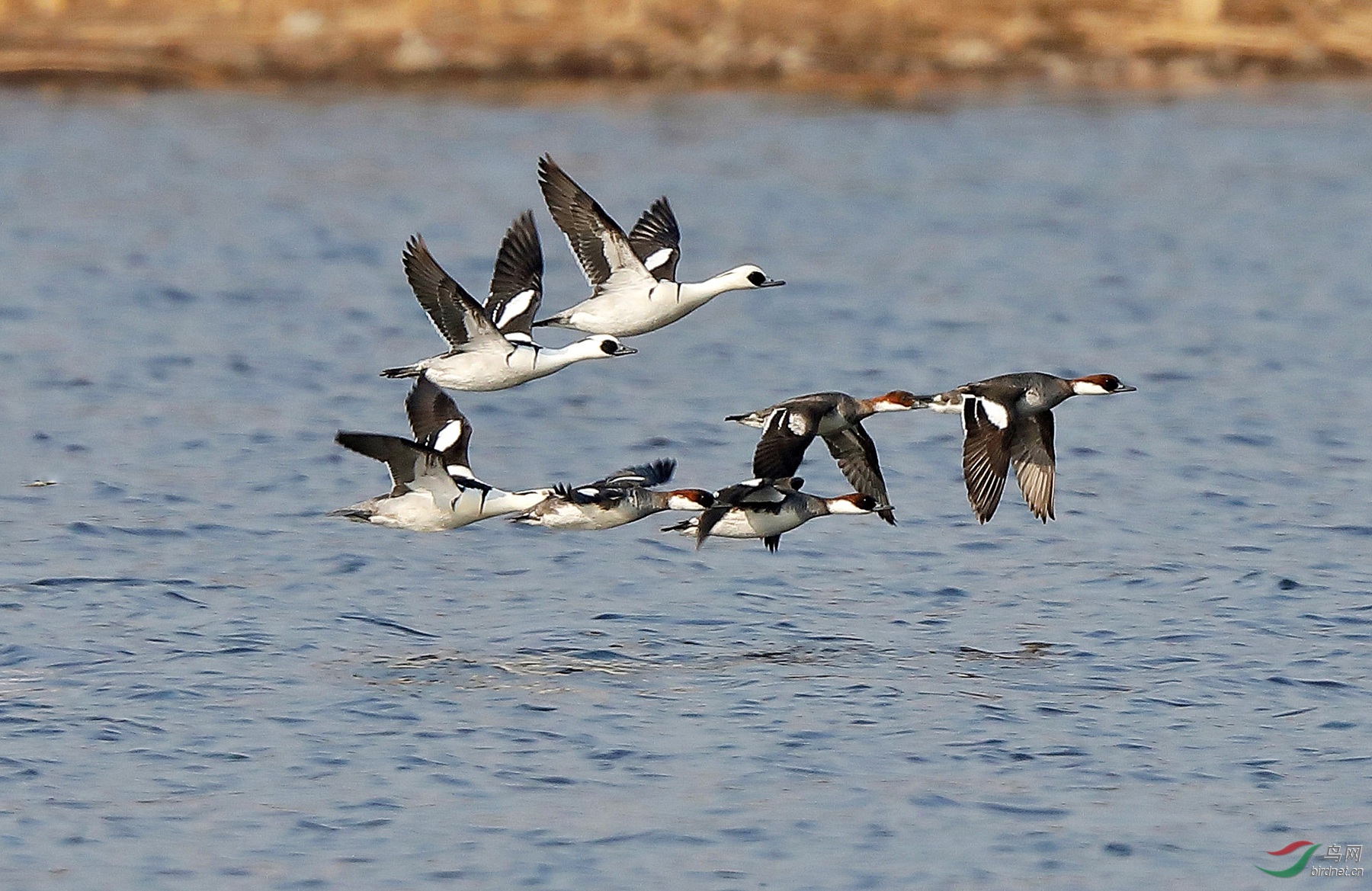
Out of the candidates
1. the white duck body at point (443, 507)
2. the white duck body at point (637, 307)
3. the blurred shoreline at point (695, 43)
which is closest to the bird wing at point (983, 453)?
the white duck body at point (637, 307)

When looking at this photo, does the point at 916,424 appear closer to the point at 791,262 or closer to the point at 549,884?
the point at 791,262

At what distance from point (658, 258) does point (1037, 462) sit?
2679 mm

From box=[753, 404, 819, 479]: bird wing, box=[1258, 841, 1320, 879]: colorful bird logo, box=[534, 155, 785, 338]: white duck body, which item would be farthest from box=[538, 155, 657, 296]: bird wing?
box=[1258, 841, 1320, 879]: colorful bird logo

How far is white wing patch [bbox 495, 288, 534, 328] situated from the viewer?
13.5m

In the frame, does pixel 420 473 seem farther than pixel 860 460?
No

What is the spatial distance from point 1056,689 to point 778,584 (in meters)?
2.81

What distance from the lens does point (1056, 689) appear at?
40.3 ft

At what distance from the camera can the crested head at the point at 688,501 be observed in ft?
41.6

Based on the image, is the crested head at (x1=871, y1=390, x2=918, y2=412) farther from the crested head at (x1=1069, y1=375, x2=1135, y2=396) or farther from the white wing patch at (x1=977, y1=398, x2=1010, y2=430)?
the crested head at (x1=1069, y1=375, x2=1135, y2=396)

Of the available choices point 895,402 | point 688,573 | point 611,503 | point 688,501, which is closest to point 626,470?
point 688,501

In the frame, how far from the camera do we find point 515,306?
1358 cm

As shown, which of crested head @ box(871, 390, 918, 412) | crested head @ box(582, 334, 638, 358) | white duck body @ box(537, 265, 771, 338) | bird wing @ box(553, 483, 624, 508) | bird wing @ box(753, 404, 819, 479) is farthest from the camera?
crested head @ box(871, 390, 918, 412)

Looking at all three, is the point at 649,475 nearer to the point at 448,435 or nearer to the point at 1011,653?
the point at 448,435

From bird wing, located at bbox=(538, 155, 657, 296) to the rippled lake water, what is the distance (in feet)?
7.10
